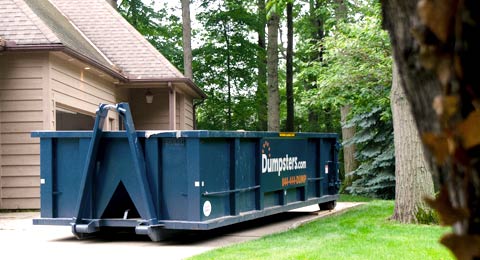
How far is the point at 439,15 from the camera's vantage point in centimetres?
122

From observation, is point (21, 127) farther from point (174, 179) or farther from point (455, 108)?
point (455, 108)

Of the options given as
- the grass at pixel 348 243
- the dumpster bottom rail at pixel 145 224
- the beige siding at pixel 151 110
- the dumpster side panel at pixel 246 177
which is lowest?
the grass at pixel 348 243

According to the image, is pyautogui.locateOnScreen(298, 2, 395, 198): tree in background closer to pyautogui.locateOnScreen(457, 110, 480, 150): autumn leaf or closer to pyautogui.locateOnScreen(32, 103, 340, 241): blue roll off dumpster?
pyautogui.locateOnScreen(32, 103, 340, 241): blue roll off dumpster

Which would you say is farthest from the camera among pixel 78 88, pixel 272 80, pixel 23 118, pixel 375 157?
pixel 272 80

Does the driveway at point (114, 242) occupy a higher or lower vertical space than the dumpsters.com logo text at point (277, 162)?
lower

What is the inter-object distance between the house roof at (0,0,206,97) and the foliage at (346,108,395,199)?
5.53 metres

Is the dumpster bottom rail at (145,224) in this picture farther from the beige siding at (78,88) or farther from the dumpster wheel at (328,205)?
the beige siding at (78,88)

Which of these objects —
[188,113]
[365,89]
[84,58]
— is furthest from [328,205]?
[188,113]

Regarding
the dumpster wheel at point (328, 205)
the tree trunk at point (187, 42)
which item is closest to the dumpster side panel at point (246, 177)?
the dumpster wheel at point (328, 205)

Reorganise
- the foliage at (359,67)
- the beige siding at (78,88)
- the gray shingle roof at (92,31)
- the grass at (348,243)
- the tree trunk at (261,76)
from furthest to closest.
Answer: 1. the tree trunk at (261,76)
2. the foliage at (359,67)
3. the gray shingle roof at (92,31)
4. the beige siding at (78,88)
5. the grass at (348,243)

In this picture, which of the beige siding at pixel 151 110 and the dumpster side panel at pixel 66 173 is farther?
the beige siding at pixel 151 110

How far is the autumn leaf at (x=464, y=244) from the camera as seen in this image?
118cm

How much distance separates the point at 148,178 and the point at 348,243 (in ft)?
9.17

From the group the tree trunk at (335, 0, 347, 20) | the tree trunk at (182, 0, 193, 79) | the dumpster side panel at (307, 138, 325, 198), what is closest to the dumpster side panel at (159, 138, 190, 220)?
the dumpster side panel at (307, 138, 325, 198)
